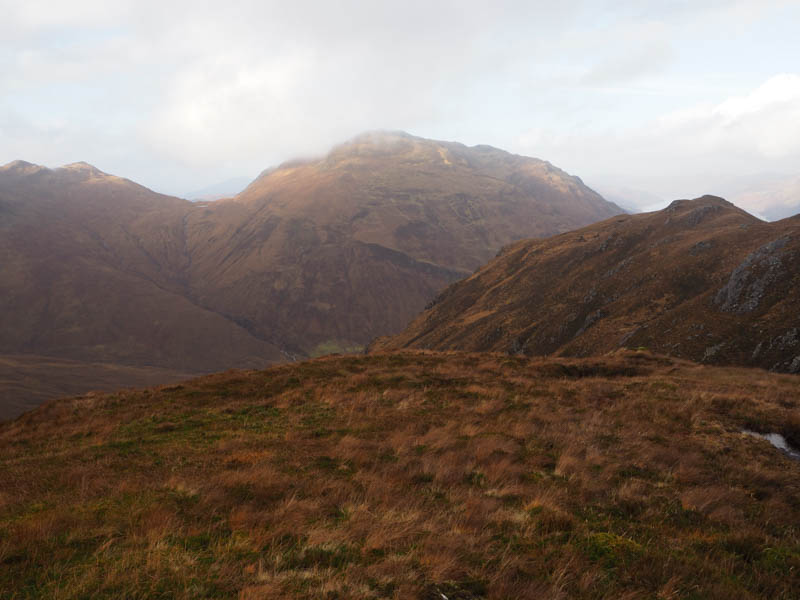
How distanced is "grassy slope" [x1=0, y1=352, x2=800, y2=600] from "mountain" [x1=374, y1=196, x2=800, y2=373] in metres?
15.3

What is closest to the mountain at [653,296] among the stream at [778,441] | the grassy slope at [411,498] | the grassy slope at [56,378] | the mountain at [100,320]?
the grassy slope at [411,498]

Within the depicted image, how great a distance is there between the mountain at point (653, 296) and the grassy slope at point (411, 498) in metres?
15.3

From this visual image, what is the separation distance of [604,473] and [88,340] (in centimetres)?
18125

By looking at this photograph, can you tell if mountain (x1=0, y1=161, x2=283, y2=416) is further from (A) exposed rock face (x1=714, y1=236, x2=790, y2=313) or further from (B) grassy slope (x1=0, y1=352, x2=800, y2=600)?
(A) exposed rock face (x1=714, y1=236, x2=790, y2=313)

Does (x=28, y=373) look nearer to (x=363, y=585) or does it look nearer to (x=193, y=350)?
(x=193, y=350)

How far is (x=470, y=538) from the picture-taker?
21.1 ft

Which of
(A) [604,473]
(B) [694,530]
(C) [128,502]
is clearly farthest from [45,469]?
(B) [694,530]

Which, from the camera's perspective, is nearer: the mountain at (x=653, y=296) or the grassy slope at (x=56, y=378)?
the mountain at (x=653, y=296)

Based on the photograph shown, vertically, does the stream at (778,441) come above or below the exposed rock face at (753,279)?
below

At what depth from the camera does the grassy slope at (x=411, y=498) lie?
18.0ft

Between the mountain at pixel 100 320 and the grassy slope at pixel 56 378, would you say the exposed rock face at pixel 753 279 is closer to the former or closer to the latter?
the grassy slope at pixel 56 378

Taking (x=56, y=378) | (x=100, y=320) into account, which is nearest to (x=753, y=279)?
(x=56, y=378)

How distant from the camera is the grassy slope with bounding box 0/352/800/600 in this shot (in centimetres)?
548

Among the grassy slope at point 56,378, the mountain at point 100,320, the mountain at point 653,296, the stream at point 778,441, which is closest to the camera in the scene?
the stream at point 778,441
